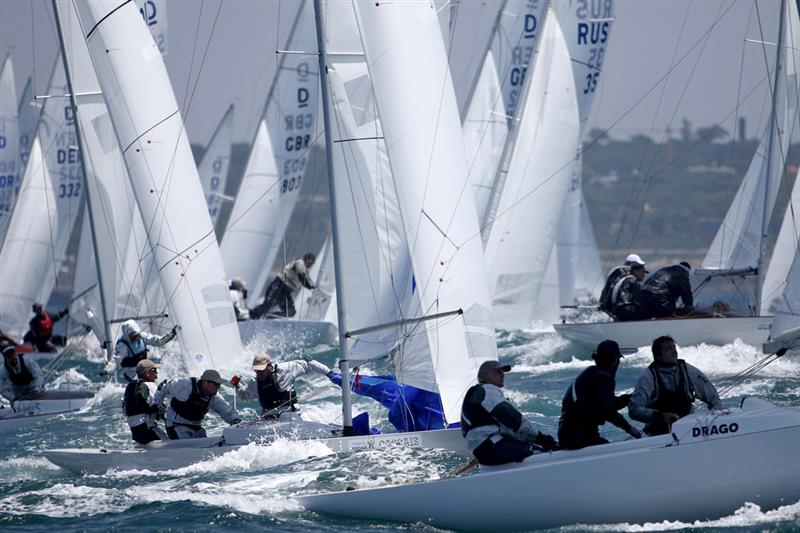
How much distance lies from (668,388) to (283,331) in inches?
462

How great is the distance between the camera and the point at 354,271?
34.6 ft

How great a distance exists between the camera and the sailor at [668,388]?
8.43 m

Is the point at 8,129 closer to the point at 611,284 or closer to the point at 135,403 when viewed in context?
the point at 611,284

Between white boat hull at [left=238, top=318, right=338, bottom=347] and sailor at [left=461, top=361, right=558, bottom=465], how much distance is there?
11.6 m

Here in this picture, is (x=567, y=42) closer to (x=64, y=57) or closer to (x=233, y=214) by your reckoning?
(x=233, y=214)

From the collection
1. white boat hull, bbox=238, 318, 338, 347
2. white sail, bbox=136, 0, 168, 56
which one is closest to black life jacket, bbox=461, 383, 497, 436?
white sail, bbox=136, 0, 168, 56

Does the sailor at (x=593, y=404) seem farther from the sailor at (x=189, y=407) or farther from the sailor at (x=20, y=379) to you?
the sailor at (x=20, y=379)

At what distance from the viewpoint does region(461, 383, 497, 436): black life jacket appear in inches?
319

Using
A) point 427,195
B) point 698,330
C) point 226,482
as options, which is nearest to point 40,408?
point 226,482

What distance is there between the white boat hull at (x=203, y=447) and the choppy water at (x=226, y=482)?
0.29 ft

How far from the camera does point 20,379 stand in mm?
13984

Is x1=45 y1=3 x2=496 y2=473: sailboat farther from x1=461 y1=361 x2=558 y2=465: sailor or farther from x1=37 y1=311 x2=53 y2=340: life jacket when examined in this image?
x1=37 y1=311 x2=53 y2=340: life jacket

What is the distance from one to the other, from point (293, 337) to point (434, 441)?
33.1 feet

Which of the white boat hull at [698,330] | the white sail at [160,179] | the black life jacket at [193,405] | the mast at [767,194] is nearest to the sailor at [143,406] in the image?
the black life jacket at [193,405]
